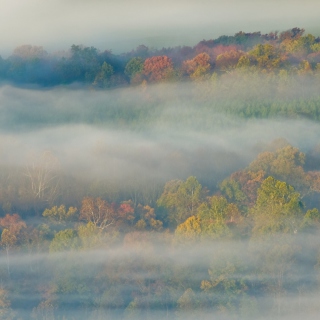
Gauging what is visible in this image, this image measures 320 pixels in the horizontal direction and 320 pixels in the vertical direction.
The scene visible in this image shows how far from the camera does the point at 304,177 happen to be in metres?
34.3

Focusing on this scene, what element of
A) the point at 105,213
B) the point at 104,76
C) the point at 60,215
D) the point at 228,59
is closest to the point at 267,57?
the point at 228,59

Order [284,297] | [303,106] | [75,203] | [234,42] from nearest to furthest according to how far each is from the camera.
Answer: [284,297], [75,203], [303,106], [234,42]

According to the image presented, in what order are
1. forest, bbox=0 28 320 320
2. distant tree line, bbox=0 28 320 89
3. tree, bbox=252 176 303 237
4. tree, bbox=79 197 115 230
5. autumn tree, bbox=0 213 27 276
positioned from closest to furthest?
forest, bbox=0 28 320 320, tree, bbox=252 176 303 237, autumn tree, bbox=0 213 27 276, tree, bbox=79 197 115 230, distant tree line, bbox=0 28 320 89

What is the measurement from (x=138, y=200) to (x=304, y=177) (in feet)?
15.6

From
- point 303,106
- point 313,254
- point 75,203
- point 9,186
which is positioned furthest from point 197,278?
point 303,106

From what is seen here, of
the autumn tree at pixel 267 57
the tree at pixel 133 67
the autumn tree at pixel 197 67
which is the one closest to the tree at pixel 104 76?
the tree at pixel 133 67

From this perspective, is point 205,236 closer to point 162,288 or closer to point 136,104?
point 162,288

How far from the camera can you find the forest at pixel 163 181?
1169 inches

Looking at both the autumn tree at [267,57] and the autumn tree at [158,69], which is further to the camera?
the autumn tree at [158,69]

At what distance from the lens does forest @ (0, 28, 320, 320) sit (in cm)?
2970

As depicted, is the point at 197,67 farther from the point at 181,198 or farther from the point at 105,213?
the point at 105,213

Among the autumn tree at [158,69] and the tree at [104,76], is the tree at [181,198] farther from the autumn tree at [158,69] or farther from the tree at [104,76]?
the tree at [104,76]

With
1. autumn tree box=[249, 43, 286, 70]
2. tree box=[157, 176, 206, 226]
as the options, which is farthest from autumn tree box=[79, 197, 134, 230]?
autumn tree box=[249, 43, 286, 70]

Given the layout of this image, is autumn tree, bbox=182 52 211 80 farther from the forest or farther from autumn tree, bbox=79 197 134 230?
autumn tree, bbox=79 197 134 230
